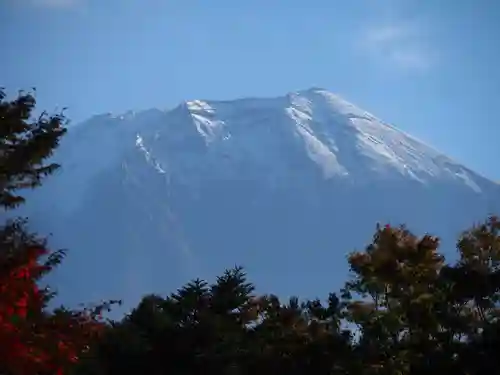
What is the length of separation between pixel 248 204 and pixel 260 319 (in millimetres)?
155176

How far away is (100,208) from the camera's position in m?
171

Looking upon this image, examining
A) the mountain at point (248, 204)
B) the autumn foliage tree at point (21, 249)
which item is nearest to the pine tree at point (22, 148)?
the autumn foliage tree at point (21, 249)

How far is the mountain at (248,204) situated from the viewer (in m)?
151

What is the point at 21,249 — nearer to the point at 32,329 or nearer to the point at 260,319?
→ the point at 32,329

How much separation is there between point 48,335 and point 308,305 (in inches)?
242

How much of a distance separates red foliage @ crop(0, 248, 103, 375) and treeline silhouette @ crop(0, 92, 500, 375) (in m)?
0.03

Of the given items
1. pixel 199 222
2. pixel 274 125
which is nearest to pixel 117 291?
pixel 199 222

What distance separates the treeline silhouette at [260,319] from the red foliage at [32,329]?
0.09 ft

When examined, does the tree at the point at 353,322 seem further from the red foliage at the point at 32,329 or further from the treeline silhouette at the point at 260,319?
the red foliage at the point at 32,329

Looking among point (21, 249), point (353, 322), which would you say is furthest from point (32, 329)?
point (353, 322)

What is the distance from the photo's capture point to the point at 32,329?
49.0 ft

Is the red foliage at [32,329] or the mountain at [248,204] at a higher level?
the mountain at [248,204]

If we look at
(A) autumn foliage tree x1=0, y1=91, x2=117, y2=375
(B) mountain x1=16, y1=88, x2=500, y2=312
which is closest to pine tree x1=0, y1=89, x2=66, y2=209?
(A) autumn foliage tree x1=0, y1=91, x2=117, y2=375

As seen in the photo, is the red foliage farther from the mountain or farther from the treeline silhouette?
the mountain
